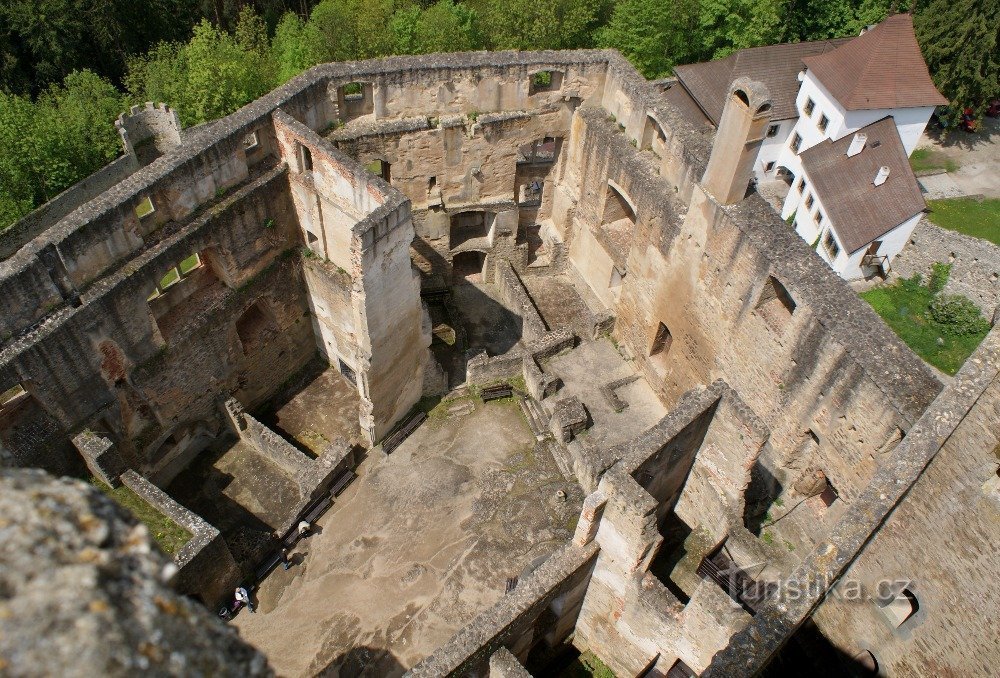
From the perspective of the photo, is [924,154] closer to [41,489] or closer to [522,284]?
[522,284]

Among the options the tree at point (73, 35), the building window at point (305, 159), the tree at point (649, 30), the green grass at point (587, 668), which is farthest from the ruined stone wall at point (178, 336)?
the tree at point (73, 35)

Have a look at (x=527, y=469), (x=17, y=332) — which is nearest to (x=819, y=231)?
(x=527, y=469)

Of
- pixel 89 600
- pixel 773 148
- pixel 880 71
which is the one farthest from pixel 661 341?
pixel 880 71

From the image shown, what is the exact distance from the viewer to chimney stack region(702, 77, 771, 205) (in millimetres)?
13633

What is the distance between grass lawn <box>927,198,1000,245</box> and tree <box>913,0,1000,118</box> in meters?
4.34

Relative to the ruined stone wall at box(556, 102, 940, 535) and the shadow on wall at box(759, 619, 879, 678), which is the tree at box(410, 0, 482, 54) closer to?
the ruined stone wall at box(556, 102, 940, 535)

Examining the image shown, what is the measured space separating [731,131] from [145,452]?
44.4 ft

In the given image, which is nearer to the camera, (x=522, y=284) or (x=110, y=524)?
(x=110, y=524)

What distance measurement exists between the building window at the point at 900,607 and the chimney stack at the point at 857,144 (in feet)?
66.3

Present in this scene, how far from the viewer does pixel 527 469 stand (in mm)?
17031

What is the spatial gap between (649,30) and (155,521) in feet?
85.8

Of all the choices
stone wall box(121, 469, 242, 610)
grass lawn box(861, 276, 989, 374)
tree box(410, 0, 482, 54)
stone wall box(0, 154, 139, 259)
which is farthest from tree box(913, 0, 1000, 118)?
stone wall box(121, 469, 242, 610)

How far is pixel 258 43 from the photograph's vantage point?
31.2 meters

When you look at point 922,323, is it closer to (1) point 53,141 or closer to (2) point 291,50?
(2) point 291,50
